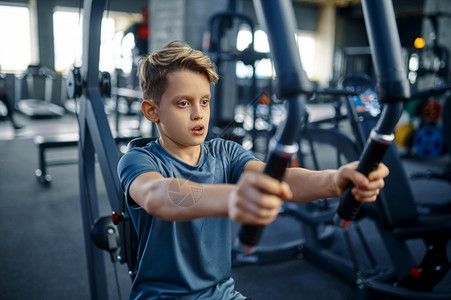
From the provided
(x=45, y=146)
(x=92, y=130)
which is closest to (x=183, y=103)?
(x=92, y=130)

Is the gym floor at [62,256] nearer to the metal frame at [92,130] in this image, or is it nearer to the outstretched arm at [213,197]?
the metal frame at [92,130]

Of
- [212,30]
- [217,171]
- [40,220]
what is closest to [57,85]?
[212,30]

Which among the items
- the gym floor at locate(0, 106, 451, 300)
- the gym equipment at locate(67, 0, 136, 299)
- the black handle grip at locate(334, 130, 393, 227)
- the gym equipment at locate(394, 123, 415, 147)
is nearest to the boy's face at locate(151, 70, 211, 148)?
the black handle grip at locate(334, 130, 393, 227)

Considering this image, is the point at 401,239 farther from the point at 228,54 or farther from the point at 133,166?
the point at 228,54

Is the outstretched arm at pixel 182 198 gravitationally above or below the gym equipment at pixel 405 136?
above

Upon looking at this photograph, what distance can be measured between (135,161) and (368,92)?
1.56 m

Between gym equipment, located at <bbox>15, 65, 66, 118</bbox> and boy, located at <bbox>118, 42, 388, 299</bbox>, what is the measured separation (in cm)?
727

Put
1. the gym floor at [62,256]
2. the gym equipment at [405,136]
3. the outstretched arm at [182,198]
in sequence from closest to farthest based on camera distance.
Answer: the outstretched arm at [182,198]
the gym floor at [62,256]
the gym equipment at [405,136]

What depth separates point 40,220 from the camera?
2.90 metres

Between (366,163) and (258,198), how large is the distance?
9.2 inches

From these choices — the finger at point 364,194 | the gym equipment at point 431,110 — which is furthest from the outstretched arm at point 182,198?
→ the gym equipment at point 431,110

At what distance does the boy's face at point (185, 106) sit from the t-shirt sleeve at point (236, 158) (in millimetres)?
155

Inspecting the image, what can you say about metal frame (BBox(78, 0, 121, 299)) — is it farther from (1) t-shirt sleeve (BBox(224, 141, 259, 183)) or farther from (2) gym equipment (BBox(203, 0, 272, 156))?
(2) gym equipment (BBox(203, 0, 272, 156))

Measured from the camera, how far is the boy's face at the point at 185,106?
0.77m
